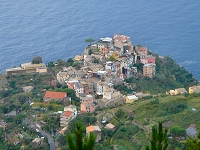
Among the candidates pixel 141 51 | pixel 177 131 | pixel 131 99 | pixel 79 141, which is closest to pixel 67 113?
pixel 131 99

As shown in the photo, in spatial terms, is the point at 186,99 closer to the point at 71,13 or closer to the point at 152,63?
the point at 152,63

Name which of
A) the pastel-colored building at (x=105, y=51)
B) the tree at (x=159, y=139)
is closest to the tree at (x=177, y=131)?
the tree at (x=159, y=139)

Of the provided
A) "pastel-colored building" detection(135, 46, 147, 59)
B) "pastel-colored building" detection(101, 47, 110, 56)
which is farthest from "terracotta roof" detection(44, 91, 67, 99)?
"pastel-colored building" detection(135, 46, 147, 59)

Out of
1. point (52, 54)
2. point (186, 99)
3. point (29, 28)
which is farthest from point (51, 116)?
point (29, 28)

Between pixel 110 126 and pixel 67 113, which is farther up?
pixel 67 113

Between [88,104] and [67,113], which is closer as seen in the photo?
[67,113]

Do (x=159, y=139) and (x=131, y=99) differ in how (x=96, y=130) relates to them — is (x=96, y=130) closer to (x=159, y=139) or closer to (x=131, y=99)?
(x=131, y=99)
